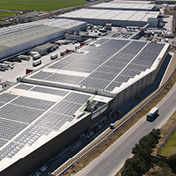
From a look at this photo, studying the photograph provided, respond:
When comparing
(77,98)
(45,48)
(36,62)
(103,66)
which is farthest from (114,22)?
(77,98)

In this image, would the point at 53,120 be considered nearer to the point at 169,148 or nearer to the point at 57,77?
the point at 57,77

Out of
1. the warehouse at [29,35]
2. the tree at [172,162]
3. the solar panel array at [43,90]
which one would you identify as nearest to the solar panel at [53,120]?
the solar panel array at [43,90]

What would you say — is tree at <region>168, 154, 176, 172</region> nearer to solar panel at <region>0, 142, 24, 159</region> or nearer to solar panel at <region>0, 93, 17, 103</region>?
solar panel at <region>0, 142, 24, 159</region>

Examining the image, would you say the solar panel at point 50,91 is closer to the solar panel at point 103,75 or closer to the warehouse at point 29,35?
the solar panel at point 103,75

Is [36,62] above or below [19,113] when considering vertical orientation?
above

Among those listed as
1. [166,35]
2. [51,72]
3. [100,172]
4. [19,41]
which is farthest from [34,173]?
[166,35]

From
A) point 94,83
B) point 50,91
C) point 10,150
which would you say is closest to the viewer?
point 10,150

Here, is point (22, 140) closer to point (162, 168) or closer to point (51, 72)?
point (162, 168)
